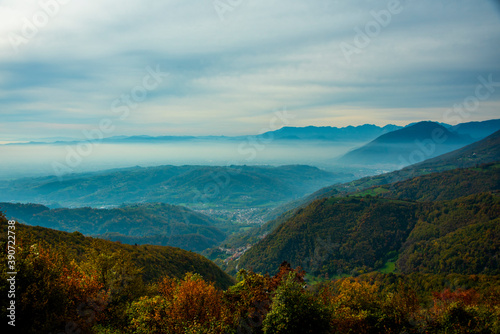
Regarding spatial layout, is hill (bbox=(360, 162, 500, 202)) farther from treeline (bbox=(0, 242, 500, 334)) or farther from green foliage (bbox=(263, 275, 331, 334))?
green foliage (bbox=(263, 275, 331, 334))

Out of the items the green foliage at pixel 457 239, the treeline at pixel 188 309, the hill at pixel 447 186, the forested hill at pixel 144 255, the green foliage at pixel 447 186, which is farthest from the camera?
the hill at pixel 447 186

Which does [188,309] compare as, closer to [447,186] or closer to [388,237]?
[388,237]

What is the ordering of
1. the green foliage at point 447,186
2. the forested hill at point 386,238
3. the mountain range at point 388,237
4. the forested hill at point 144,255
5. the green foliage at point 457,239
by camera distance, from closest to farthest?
the forested hill at point 144,255
the green foliage at point 457,239
the forested hill at point 386,238
the mountain range at point 388,237
the green foliage at point 447,186

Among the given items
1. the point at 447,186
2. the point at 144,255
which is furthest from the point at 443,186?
the point at 144,255

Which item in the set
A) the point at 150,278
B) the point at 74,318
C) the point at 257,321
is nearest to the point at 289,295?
the point at 257,321

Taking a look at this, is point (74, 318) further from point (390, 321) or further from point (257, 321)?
point (390, 321)

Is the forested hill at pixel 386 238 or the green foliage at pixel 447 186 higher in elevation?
the green foliage at pixel 447 186

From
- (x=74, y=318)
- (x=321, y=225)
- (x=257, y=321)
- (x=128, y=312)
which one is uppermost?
(x=74, y=318)

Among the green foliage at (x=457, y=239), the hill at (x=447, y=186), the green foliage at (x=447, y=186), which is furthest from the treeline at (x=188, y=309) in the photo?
the hill at (x=447, y=186)

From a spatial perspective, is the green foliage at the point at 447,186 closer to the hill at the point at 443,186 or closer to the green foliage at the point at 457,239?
the hill at the point at 443,186
